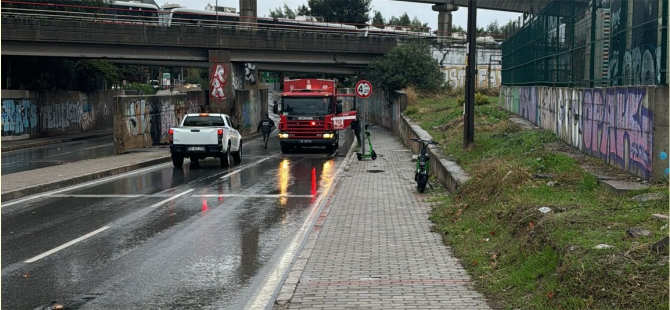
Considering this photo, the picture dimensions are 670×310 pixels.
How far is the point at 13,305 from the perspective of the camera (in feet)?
26.2

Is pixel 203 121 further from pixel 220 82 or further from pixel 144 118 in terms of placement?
pixel 220 82

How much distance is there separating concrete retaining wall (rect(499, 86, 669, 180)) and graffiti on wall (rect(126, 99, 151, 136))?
2049 centimetres

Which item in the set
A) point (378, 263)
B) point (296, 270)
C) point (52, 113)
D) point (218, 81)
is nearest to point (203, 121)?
point (378, 263)

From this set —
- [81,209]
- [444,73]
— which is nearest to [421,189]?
[81,209]

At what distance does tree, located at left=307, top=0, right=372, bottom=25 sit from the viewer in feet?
338

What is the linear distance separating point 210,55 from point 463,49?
22.2 m

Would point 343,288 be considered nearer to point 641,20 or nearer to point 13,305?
point 13,305

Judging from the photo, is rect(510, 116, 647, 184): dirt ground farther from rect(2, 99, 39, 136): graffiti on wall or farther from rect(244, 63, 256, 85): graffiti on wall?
rect(244, 63, 256, 85): graffiti on wall

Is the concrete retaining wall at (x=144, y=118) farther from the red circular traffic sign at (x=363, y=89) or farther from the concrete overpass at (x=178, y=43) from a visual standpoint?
the red circular traffic sign at (x=363, y=89)

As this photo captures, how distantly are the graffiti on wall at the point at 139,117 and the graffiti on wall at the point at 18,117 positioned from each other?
446 inches

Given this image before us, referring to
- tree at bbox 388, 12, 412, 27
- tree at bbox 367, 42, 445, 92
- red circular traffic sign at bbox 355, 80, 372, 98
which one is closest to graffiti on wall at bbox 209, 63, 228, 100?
tree at bbox 367, 42, 445, 92

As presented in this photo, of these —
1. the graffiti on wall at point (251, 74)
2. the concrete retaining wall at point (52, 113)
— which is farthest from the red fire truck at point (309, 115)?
the graffiti on wall at point (251, 74)

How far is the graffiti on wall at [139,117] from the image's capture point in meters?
34.7

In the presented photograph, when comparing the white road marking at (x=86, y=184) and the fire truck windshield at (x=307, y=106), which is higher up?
the fire truck windshield at (x=307, y=106)
